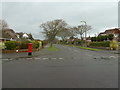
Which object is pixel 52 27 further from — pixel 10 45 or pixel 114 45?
pixel 10 45

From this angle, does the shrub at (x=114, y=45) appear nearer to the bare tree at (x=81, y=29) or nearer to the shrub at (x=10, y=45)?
the shrub at (x=10, y=45)

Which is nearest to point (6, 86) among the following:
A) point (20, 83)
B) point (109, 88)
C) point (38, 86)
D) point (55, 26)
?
point (20, 83)

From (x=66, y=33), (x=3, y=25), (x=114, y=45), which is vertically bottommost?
(x=114, y=45)

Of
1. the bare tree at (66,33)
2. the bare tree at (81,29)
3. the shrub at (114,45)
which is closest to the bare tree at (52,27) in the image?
the bare tree at (66,33)

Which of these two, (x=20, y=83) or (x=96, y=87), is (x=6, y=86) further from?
(x=96, y=87)

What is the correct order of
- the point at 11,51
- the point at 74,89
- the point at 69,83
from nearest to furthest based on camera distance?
the point at 74,89
the point at 69,83
the point at 11,51

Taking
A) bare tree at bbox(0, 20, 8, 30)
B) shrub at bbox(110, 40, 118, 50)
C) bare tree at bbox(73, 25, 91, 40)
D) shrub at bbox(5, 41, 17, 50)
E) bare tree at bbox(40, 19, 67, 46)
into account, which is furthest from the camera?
bare tree at bbox(73, 25, 91, 40)

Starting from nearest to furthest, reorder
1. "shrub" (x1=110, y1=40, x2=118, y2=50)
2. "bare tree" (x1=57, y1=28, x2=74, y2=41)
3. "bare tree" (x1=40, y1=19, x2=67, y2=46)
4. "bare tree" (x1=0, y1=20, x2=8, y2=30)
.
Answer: "shrub" (x1=110, y1=40, x2=118, y2=50), "bare tree" (x1=40, y1=19, x2=67, y2=46), "bare tree" (x1=0, y1=20, x2=8, y2=30), "bare tree" (x1=57, y1=28, x2=74, y2=41)

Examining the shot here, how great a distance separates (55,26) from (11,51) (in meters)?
23.7

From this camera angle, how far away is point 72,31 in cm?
6159

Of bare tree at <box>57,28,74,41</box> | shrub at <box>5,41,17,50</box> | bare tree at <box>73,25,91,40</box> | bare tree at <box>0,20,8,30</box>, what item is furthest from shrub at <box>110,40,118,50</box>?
bare tree at <box>0,20,8,30</box>

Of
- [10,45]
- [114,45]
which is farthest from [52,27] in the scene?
[10,45]

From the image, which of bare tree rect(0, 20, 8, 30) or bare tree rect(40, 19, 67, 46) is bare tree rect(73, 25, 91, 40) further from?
bare tree rect(0, 20, 8, 30)

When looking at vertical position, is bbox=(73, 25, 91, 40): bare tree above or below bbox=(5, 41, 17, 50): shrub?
above
